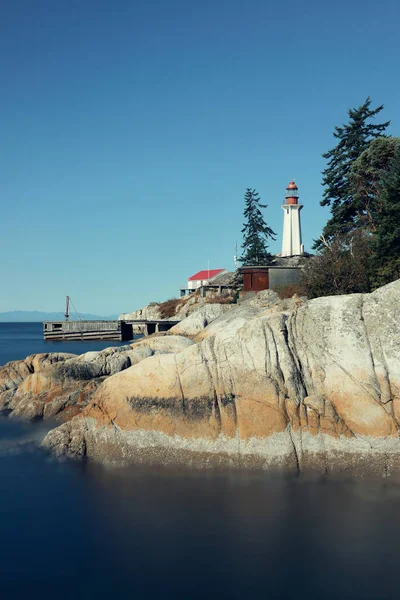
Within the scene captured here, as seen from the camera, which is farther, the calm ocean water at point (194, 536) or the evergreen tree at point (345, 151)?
the evergreen tree at point (345, 151)

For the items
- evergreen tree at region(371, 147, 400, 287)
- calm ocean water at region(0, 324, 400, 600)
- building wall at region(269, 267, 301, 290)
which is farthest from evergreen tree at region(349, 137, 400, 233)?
calm ocean water at region(0, 324, 400, 600)

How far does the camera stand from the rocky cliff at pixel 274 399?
13016 mm

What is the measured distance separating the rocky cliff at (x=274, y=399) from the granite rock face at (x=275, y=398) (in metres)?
0.03

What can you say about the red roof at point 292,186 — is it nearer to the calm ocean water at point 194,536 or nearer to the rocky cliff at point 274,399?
the rocky cliff at point 274,399

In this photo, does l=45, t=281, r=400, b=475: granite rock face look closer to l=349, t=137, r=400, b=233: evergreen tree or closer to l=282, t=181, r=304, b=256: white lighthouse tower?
l=349, t=137, r=400, b=233: evergreen tree

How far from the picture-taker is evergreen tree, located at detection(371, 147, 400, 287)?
2378cm

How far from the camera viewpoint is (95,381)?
1994 cm

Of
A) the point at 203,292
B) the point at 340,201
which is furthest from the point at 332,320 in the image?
the point at 203,292

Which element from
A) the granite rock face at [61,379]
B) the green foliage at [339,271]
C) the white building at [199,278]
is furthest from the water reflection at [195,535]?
the white building at [199,278]

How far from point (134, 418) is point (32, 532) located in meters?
4.11

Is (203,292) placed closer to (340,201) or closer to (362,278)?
(340,201)

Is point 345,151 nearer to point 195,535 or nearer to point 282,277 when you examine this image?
point 282,277

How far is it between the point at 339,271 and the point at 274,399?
50.5ft

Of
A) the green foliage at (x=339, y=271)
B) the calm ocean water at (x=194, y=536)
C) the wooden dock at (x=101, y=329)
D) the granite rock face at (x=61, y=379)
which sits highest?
the green foliage at (x=339, y=271)
